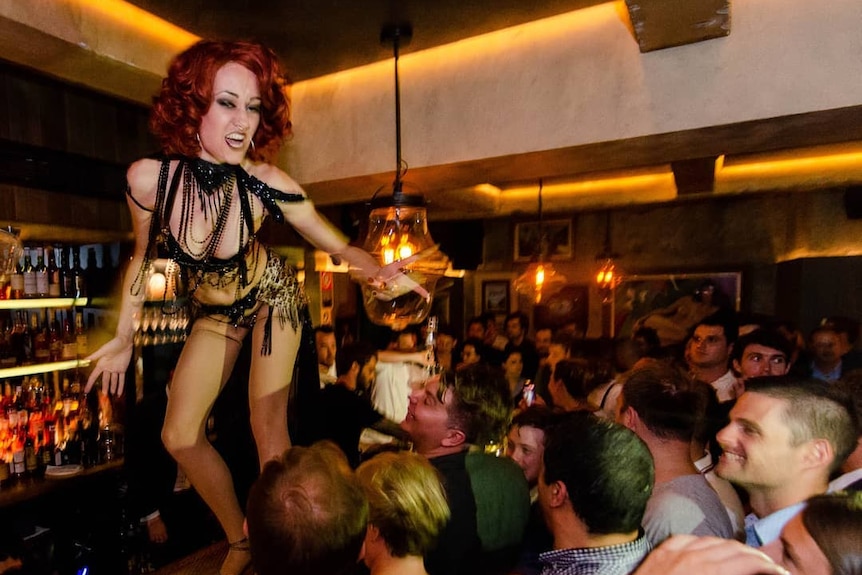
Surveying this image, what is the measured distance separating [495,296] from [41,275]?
3.90m

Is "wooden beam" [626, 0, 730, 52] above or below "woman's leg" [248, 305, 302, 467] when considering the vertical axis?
above

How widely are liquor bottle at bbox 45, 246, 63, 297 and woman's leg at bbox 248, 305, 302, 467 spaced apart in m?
1.72

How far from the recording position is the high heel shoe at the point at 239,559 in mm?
1044

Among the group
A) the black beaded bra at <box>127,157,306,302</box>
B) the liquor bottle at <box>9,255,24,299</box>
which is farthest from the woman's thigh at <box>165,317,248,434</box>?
the liquor bottle at <box>9,255,24,299</box>

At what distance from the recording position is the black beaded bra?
0.91 m

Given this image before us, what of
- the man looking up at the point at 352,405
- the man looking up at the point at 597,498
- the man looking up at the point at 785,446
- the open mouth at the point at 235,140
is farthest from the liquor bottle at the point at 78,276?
the man looking up at the point at 785,446

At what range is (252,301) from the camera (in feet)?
3.23

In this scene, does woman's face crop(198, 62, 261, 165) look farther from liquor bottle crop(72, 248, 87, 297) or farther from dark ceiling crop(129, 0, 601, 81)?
liquor bottle crop(72, 248, 87, 297)

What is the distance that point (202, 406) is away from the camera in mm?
988

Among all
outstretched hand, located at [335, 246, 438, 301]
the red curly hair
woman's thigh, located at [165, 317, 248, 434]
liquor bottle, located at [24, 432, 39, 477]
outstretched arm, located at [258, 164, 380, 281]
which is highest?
the red curly hair

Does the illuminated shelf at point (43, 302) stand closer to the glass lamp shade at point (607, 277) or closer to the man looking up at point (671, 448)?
the man looking up at point (671, 448)

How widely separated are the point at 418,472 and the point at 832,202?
4.32 m

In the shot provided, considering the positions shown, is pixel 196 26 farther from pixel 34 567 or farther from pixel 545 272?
pixel 545 272

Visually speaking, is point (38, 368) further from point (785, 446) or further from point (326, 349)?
point (785, 446)
